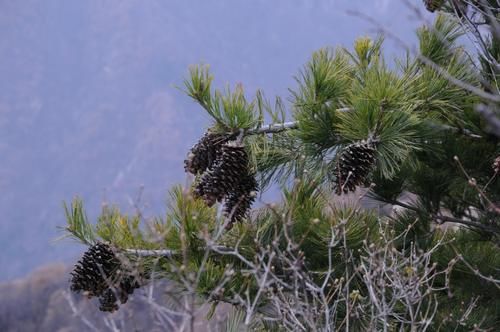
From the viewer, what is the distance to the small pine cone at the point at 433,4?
2789mm

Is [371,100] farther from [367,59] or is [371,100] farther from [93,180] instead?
[93,180]

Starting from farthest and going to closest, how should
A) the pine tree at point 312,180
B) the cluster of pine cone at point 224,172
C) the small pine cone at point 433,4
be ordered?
the small pine cone at point 433,4 < the cluster of pine cone at point 224,172 < the pine tree at point 312,180

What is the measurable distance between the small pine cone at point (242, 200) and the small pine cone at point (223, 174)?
4 cm

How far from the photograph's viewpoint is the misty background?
43844 mm

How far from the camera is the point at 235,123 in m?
2.21

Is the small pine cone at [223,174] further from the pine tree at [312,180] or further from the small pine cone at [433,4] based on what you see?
the small pine cone at [433,4]

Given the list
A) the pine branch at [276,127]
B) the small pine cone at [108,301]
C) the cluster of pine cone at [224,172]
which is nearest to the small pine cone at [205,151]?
the cluster of pine cone at [224,172]

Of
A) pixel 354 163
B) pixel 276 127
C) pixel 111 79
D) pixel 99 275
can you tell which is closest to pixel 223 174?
pixel 276 127

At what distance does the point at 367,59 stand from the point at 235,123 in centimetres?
75

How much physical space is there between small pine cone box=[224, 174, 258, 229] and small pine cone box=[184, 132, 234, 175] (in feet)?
0.42

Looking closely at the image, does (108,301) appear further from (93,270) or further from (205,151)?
(205,151)

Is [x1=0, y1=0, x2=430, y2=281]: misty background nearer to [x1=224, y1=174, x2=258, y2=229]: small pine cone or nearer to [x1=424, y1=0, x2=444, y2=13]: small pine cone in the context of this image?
[x1=424, y1=0, x2=444, y2=13]: small pine cone

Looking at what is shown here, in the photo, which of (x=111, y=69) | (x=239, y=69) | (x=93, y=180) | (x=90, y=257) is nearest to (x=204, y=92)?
(x=90, y=257)

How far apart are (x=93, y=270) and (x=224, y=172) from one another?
547mm
